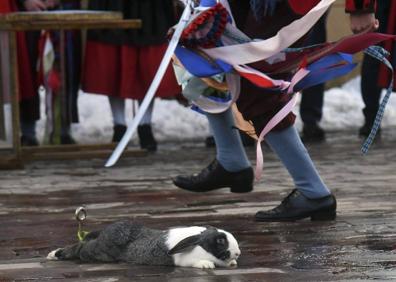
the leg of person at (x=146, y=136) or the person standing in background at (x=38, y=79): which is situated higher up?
the person standing in background at (x=38, y=79)

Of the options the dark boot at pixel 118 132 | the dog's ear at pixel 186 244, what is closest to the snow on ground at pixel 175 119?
the dark boot at pixel 118 132

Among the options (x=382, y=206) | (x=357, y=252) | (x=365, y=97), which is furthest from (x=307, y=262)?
(x=365, y=97)

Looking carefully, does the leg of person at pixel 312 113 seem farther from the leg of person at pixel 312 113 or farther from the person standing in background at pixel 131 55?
the person standing in background at pixel 131 55

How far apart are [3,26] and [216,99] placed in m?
2.41

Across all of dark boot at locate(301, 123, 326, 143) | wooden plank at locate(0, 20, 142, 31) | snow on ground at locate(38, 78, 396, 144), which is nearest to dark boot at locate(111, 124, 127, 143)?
snow on ground at locate(38, 78, 396, 144)

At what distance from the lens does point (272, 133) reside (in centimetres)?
507

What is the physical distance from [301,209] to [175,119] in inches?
202

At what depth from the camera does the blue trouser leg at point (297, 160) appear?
5.06 meters

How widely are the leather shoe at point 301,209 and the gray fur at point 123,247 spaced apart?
3.15 feet

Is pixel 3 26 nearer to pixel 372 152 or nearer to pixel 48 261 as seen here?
pixel 372 152

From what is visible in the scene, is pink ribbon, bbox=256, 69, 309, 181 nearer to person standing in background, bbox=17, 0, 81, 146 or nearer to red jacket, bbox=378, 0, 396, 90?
red jacket, bbox=378, 0, 396, 90

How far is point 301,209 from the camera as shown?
16.8 ft

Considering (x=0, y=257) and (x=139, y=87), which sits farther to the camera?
(x=139, y=87)

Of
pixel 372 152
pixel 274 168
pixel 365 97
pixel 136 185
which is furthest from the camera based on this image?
pixel 365 97
